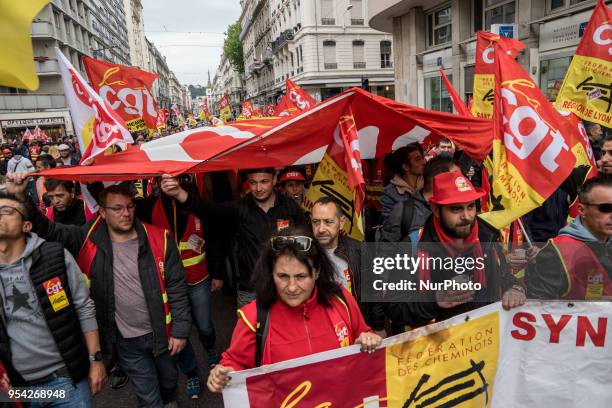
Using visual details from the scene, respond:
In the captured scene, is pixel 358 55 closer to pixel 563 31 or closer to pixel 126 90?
pixel 563 31

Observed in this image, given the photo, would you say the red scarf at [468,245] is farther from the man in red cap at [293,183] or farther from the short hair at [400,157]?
the man in red cap at [293,183]

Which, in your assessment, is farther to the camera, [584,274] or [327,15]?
[327,15]

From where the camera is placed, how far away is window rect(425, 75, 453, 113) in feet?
57.0

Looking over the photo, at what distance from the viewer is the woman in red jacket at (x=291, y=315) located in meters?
2.03

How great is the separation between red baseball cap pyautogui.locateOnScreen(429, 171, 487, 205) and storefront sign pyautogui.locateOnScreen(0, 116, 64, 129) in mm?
36999

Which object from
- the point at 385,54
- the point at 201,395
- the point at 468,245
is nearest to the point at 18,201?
the point at 201,395

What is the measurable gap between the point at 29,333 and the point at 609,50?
487 cm

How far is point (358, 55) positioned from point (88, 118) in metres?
33.7

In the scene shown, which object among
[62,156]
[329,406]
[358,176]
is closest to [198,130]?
[358,176]

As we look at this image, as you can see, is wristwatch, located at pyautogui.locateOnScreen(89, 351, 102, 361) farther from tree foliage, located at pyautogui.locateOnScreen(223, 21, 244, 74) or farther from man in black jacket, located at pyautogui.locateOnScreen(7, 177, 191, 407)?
tree foliage, located at pyautogui.locateOnScreen(223, 21, 244, 74)

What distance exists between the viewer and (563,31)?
11141mm

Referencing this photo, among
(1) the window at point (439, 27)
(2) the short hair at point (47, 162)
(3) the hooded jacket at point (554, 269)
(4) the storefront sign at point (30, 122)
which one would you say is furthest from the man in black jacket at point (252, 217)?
(4) the storefront sign at point (30, 122)

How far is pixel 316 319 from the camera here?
210cm

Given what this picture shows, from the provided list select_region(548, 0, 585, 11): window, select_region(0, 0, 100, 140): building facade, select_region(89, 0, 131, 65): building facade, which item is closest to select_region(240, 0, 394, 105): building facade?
select_region(89, 0, 131, 65): building facade
